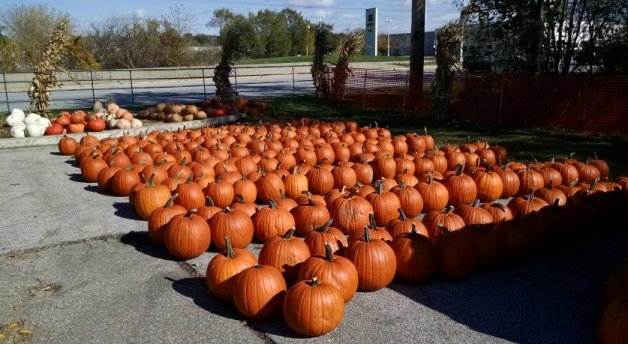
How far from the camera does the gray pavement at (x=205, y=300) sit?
3584 millimetres

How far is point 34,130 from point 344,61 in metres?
11.8

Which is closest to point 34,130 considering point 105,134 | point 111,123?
point 105,134

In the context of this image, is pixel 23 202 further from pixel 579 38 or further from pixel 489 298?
pixel 579 38

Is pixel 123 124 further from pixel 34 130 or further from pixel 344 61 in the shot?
pixel 344 61

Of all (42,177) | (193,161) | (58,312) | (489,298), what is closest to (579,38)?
(193,161)

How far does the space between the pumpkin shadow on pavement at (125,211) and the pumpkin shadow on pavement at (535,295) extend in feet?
11.9

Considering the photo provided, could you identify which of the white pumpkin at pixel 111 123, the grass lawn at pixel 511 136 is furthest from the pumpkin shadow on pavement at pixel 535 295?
the white pumpkin at pixel 111 123

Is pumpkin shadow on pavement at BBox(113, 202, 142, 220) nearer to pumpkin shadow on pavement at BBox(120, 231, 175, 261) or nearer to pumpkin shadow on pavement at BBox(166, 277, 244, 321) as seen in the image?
pumpkin shadow on pavement at BBox(120, 231, 175, 261)

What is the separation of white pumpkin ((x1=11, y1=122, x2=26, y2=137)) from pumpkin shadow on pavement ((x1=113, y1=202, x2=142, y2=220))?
6272 mm

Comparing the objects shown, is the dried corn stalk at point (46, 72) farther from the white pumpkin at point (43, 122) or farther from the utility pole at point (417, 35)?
the utility pole at point (417, 35)

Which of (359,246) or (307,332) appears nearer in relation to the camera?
(307,332)

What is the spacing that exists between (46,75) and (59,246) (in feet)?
34.2

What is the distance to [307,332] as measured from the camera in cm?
351

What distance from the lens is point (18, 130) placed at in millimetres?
11484
